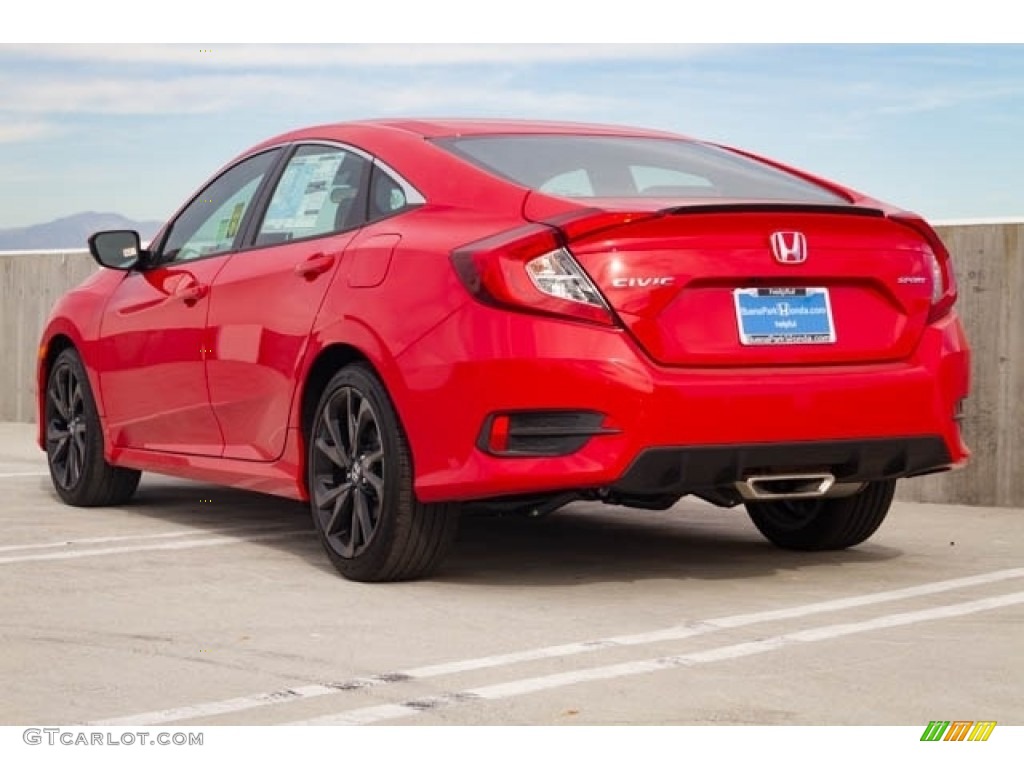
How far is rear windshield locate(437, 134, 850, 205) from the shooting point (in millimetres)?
7121

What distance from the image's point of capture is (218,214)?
8742mm

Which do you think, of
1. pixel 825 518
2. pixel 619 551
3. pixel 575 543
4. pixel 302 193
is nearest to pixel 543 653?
pixel 619 551

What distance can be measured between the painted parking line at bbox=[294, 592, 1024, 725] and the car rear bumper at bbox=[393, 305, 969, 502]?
1.95 ft

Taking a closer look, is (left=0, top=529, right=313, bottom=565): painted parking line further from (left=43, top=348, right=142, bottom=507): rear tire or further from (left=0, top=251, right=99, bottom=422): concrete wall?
(left=0, top=251, right=99, bottom=422): concrete wall

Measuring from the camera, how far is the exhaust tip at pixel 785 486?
22.2 feet

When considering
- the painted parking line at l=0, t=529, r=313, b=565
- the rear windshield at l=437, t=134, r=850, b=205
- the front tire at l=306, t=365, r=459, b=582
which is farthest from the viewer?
the painted parking line at l=0, t=529, r=313, b=565

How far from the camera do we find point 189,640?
6160mm

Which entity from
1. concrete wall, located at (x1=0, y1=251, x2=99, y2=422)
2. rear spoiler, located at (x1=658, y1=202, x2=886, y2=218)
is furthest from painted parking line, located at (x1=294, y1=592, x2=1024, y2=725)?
concrete wall, located at (x1=0, y1=251, x2=99, y2=422)

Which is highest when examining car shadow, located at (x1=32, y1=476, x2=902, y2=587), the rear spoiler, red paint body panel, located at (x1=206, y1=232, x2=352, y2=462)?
the rear spoiler

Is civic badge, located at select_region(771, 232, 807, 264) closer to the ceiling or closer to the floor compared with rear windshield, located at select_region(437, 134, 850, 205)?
closer to the floor
